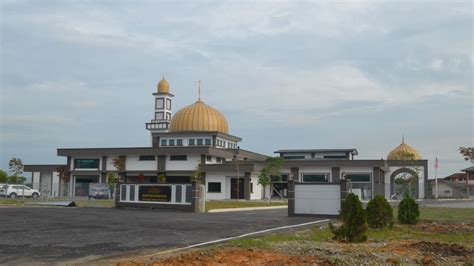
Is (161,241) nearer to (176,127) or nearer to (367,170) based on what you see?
(367,170)

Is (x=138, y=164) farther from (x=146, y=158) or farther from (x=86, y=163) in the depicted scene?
(x=86, y=163)

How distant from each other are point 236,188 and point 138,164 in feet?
39.3

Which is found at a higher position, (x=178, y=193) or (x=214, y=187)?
(x=178, y=193)

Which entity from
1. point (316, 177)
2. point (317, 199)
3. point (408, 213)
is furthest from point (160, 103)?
point (408, 213)

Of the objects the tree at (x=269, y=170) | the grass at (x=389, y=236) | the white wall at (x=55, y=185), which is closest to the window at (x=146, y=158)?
the white wall at (x=55, y=185)

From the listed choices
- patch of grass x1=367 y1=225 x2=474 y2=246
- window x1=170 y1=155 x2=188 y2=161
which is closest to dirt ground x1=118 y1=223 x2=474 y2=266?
patch of grass x1=367 y1=225 x2=474 y2=246

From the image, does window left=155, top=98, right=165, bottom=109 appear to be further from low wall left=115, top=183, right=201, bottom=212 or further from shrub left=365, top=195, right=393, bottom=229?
shrub left=365, top=195, right=393, bottom=229

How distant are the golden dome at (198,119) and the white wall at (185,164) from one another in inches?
285

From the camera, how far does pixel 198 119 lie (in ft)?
210

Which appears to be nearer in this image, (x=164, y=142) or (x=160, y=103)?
(x=164, y=142)

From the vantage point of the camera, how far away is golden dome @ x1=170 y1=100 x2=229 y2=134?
63.7 meters

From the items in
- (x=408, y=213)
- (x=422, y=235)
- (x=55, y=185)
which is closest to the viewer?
(x=422, y=235)

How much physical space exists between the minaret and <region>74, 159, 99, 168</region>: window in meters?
13.3

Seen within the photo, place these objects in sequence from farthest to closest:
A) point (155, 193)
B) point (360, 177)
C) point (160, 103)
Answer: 1. point (160, 103)
2. point (360, 177)
3. point (155, 193)
